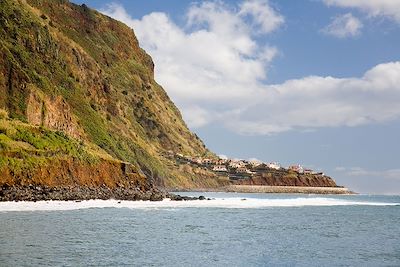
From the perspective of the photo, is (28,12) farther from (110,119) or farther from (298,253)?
(298,253)

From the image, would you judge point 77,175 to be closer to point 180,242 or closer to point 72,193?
point 72,193

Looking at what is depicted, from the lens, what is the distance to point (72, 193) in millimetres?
83438

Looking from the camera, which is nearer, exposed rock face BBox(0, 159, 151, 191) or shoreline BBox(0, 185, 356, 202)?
shoreline BBox(0, 185, 356, 202)

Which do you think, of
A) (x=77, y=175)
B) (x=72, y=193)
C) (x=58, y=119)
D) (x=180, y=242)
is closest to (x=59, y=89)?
(x=58, y=119)

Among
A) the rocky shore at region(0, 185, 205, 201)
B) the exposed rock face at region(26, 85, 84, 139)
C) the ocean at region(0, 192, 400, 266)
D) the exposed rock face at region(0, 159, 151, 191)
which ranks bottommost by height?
the ocean at region(0, 192, 400, 266)

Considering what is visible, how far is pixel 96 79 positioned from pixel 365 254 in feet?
516

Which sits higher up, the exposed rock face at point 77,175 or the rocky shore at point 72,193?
the exposed rock face at point 77,175

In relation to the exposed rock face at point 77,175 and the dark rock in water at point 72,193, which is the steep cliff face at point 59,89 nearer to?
the exposed rock face at point 77,175

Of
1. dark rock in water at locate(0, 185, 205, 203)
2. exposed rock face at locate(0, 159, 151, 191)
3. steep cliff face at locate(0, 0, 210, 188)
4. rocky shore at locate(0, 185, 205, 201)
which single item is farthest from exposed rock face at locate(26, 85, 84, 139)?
rocky shore at locate(0, 185, 205, 201)

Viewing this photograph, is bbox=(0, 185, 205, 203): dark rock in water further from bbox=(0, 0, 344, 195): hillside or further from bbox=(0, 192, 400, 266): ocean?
bbox=(0, 192, 400, 266): ocean

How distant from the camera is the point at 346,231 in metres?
51.4

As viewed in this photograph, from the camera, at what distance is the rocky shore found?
74.0 m

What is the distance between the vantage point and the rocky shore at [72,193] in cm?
7400

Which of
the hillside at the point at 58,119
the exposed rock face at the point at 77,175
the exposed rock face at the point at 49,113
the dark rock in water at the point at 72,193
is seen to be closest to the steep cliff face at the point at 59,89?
the exposed rock face at the point at 49,113
